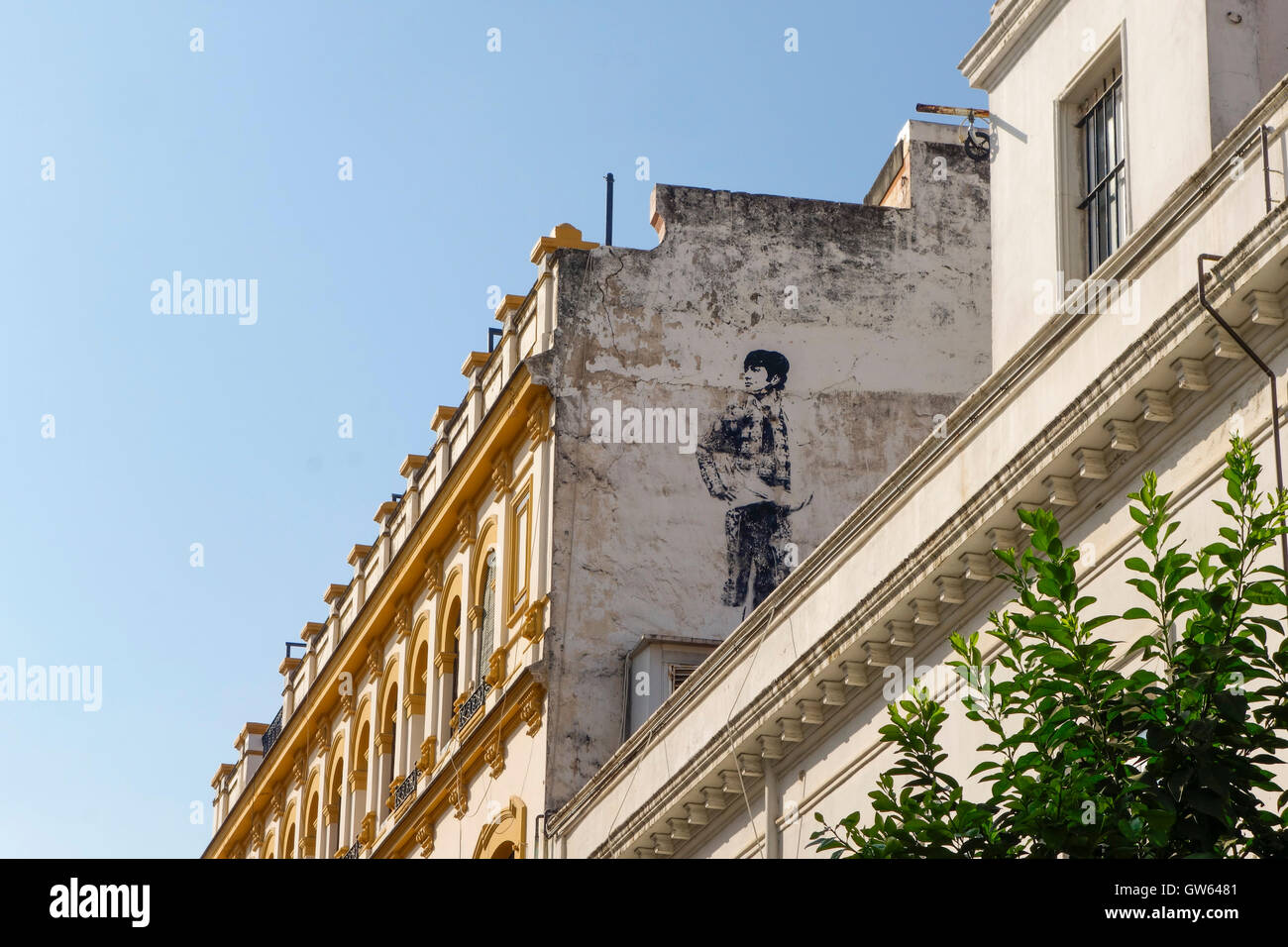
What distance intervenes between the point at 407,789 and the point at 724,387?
815cm

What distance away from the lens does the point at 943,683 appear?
→ 686 inches

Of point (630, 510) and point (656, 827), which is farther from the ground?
point (630, 510)

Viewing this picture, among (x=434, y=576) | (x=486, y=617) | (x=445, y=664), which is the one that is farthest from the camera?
(x=434, y=576)

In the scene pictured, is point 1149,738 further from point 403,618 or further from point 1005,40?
point 403,618

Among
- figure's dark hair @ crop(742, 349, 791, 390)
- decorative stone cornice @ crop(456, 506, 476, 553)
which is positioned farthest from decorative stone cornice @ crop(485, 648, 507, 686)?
figure's dark hair @ crop(742, 349, 791, 390)

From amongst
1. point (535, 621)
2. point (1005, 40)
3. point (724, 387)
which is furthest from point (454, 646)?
point (1005, 40)

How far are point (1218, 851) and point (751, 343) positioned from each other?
18713 mm

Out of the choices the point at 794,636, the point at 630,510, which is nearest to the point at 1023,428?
the point at 794,636

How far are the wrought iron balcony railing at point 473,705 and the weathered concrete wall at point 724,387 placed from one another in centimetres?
279

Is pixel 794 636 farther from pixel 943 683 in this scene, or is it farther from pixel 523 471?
pixel 523 471

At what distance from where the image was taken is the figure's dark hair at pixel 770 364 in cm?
2806

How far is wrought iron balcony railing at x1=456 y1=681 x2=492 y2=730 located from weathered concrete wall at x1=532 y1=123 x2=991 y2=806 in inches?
110

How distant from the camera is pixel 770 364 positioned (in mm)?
28125

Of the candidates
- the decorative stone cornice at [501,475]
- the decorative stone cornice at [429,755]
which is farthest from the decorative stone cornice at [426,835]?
the decorative stone cornice at [501,475]
